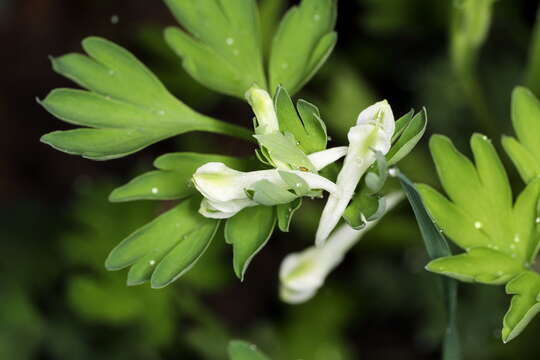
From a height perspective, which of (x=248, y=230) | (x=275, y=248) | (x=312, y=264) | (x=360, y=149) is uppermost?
(x=360, y=149)

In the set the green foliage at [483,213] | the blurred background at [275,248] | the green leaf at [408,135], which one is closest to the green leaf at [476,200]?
the green foliage at [483,213]

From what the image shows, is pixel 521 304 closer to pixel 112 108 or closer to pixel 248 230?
pixel 248 230

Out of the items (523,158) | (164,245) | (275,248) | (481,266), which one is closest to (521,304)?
(481,266)

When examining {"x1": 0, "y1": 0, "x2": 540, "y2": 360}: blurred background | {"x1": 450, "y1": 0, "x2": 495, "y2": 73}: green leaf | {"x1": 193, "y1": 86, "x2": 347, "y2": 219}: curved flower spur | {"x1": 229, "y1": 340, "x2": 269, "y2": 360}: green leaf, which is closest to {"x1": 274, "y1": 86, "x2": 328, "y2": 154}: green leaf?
{"x1": 193, "y1": 86, "x2": 347, "y2": 219}: curved flower spur

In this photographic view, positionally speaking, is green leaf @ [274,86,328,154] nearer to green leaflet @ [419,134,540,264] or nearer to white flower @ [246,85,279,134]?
white flower @ [246,85,279,134]

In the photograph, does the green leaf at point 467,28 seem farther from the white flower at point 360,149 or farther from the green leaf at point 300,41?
the white flower at point 360,149

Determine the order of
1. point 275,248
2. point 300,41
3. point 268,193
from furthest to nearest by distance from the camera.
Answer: point 275,248, point 300,41, point 268,193

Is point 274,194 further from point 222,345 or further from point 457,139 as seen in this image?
point 457,139
